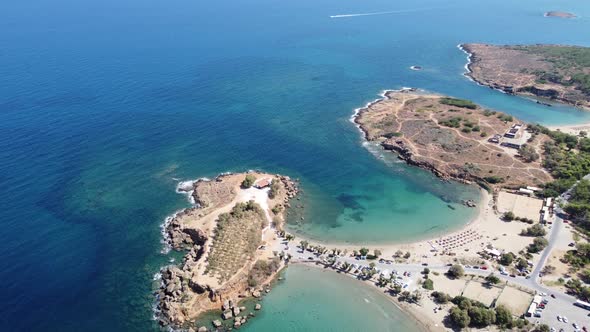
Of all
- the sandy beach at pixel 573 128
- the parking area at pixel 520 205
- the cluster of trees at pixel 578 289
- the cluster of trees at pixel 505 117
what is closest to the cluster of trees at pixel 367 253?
the cluster of trees at pixel 578 289

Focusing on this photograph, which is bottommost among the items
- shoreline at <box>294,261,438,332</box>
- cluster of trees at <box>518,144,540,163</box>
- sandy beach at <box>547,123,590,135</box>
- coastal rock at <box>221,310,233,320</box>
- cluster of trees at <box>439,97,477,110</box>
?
shoreline at <box>294,261,438,332</box>

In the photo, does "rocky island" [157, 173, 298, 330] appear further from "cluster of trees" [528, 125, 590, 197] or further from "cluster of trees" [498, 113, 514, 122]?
"cluster of trees" [498, 113, 514, 122]

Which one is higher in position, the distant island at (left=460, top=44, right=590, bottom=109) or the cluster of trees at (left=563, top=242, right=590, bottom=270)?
the distant island at (left=460, top=44, right=590, bottom=109)

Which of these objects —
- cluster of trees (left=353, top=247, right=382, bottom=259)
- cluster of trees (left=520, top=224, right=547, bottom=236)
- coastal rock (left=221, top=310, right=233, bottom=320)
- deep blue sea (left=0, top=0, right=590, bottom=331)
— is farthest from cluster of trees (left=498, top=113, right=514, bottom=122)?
coastal rock (left=221, top=310, right=233, bottom=320)

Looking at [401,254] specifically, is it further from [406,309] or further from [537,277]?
[537,277]

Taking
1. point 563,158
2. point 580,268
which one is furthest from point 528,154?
point 580,268

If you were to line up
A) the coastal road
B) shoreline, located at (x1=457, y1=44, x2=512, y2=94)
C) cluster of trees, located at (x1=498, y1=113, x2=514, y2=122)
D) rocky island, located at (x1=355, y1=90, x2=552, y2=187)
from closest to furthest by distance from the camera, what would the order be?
the coastal road < rocky island, located at (x1=355, y1=90, x2=552, y2=187) < cluster of trees, located at (x1=498, y1=113, x2=514, y2=122) < shoreline, located at (x1=457, y1=44, x2=512, y2=94)

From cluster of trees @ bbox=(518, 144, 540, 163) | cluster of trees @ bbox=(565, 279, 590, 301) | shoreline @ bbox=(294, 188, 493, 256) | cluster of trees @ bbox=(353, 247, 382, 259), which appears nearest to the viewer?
cluster of trees @ bbox=(565, 279, 590, 301)

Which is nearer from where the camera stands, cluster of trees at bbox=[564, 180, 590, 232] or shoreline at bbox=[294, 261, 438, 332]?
shoreline at bbox=[294, 261, 438, 332]

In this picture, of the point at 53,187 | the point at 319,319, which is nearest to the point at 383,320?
the point at 319,319
